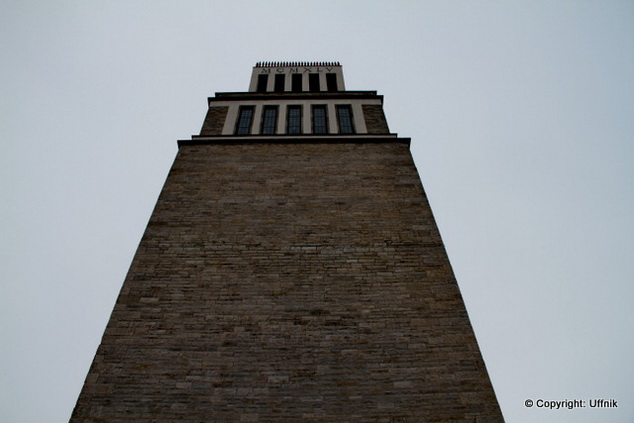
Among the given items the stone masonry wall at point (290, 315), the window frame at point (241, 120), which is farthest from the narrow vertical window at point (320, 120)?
the stone masonry wall at point (290, 315)

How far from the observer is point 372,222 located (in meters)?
9.02

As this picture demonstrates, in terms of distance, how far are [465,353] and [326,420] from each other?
7.84ft

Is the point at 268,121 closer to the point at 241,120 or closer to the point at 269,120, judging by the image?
the point at 269,120

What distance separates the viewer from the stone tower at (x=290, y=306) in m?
5.96

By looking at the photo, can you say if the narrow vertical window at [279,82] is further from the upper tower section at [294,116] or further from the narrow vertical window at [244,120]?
the narrow vertical window at [244,120]

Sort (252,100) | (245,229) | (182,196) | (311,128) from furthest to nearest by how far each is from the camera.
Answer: (252,100) → (311,128) → (182,196) → (245,229)

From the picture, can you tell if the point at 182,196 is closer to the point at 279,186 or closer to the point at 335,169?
the point at 279,186

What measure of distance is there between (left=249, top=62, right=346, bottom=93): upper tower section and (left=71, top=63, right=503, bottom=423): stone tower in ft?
23.8

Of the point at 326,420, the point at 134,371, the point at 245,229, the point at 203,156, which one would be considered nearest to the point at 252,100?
the point at 203,156

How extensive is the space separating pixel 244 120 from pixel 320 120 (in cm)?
256

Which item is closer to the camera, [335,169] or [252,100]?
[335,169]

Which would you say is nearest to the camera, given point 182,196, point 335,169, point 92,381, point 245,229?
point 92,381

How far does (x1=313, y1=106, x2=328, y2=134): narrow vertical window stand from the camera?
→ 1355 centimetres

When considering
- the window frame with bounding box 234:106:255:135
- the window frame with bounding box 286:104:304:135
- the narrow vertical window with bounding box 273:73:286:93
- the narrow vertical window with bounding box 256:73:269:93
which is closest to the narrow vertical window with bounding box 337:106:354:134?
the window frame with bounding box 286:104:304:135
